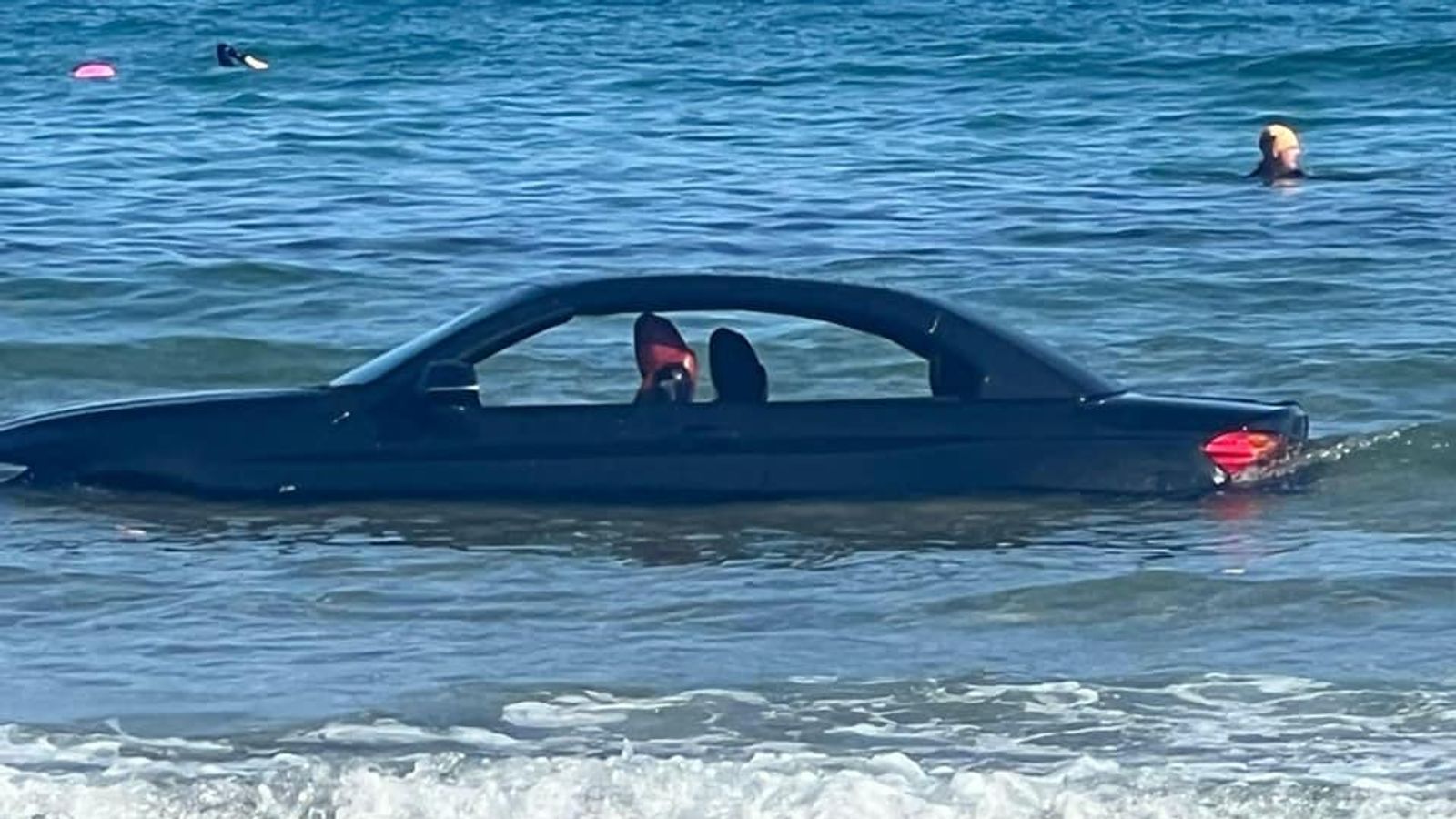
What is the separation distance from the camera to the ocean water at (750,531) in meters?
8.44

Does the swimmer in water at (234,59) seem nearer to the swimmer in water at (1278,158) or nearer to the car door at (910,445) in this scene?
the swimmer in water at (1278,158)

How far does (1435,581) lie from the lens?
10.6 meters

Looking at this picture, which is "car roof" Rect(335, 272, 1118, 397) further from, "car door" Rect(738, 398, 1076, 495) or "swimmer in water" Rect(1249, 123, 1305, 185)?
"swimmer in water" Rect(1249, 123, 1305, 185)

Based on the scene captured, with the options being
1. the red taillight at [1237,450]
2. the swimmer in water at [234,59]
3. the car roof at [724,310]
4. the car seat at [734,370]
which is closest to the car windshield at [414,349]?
the car roof at [724,310]

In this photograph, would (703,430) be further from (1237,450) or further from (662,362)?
(1237,450)

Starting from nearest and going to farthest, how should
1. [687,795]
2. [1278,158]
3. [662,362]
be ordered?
[687,795] < [662,362] < [1278,158]

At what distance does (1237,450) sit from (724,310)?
205 centimetres

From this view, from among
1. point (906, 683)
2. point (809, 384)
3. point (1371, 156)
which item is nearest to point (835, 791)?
point (906, 683)

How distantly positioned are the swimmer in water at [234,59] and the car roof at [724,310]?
3107 cm

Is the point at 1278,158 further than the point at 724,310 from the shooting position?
Yes

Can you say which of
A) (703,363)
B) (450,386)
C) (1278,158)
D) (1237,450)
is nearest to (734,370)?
(450,386)

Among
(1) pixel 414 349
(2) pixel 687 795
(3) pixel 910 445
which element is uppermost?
(1) pixel 414 349

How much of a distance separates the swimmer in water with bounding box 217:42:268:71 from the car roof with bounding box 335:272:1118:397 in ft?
102

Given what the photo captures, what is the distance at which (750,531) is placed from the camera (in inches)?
445
